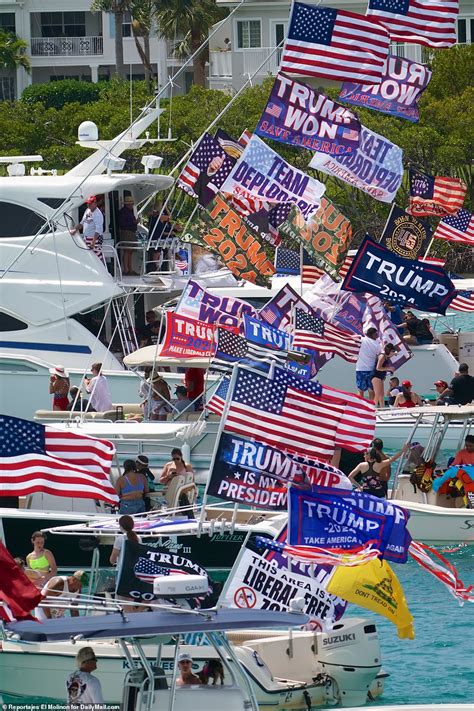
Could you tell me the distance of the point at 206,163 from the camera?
30.0 metres

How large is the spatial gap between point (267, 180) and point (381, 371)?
4.75 meters

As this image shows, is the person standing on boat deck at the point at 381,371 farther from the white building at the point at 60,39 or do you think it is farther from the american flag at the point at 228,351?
the white building at the point at 60,39

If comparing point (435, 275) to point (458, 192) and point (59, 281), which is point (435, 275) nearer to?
point (59, 281)

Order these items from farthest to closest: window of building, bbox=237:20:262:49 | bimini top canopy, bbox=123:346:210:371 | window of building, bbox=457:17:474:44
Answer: window of building, bbox=237:20:262:49, window of building, bbox=457:17:474:44, bimini top canopy, bbox=123:346:210:371

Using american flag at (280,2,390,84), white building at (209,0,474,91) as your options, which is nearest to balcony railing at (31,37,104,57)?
white building at (209,0,474,91)

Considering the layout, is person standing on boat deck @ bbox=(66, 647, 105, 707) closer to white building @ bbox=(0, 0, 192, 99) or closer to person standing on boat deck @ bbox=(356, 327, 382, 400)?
person standing on boat deck @ bbox=(356, 327, 382, 400)

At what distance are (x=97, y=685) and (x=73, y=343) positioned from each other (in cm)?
1761

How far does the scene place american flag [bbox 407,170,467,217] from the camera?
37000mm

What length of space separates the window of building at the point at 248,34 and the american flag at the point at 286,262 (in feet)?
125

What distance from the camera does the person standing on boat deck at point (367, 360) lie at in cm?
2927

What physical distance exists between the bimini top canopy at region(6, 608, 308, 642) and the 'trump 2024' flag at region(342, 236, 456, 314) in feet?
35.0

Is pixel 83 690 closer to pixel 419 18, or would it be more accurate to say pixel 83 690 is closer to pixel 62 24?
pixel 419 18

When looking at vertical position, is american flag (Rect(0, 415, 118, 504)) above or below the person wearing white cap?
above

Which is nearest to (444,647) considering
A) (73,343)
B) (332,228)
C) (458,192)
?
(332,228)
